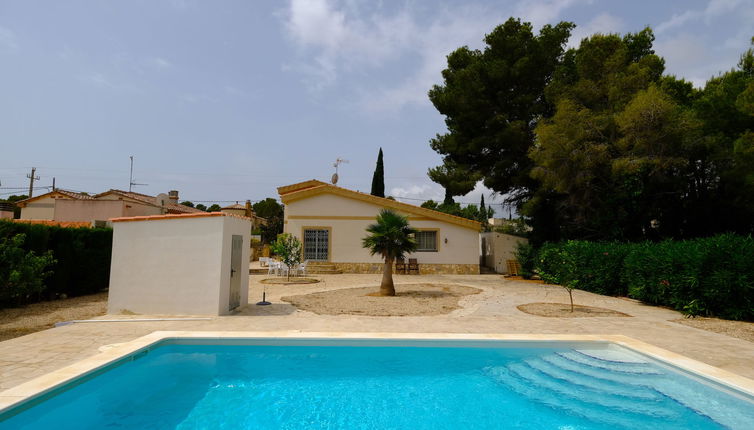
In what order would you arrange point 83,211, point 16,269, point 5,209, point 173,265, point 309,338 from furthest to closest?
point 83,211 → point 5,209 → point 173,265 → point 16,269 → point 309,338

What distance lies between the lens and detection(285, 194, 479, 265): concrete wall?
21297mm

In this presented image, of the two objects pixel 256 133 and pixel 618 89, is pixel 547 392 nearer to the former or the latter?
pixel 618 89

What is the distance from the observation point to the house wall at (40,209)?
29.6 metres

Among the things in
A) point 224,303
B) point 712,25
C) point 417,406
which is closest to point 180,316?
point 224,303

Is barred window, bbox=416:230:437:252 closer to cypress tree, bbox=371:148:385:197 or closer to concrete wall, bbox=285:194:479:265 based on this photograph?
concrete wall, bbox=285:194:479:265

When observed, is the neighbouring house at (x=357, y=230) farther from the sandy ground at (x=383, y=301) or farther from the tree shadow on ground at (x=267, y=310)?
the tree shadow on ground at (x=267, y=310)

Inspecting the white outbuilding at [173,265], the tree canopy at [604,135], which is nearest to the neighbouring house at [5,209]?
the white outbuilding at [173,265]

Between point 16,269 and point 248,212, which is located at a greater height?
point 248,212

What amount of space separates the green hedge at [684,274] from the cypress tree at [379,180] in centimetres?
2343

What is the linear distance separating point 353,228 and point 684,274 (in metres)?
14.9

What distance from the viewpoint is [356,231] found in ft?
70.1

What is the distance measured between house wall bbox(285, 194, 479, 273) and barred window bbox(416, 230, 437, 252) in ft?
0.93

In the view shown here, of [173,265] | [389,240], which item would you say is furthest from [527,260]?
[173,265]

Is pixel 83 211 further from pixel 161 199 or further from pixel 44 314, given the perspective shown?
pixel 44 314
